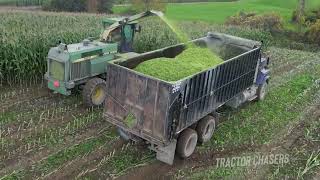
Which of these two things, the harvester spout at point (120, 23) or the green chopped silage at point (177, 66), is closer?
the green chopped silage at point (177, 66)

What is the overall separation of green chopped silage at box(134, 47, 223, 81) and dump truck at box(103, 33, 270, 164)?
0.45m

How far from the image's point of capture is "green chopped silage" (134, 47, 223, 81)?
30.6ft

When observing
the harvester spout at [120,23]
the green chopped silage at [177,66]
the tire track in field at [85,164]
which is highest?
the harvester spout at [120,23]

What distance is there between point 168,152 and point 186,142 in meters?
0.53

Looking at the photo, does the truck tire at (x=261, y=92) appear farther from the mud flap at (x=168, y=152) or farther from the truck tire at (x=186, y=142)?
the mud flap at (x=168, y=152)

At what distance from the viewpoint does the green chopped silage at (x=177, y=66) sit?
30.6 ft

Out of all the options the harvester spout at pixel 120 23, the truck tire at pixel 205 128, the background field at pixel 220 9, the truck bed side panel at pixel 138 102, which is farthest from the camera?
the background field at pixel 220 9

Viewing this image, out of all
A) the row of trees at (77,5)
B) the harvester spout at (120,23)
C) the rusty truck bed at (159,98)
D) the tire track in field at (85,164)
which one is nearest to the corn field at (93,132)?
the tire track in field at (85,164)

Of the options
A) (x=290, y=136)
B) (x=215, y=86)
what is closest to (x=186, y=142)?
(x=215, y=86)

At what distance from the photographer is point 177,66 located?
384 inches

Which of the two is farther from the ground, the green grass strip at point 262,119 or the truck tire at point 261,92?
the truck tire at point 261,92

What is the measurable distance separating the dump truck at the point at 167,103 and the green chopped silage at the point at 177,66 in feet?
1.46

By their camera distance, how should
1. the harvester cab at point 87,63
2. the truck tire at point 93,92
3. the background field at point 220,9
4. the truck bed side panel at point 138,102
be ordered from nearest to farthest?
the truck bed side panel at point 138,102, the harvester cab at point 87,63, the truck tire at point 93,92, the background field at point 220,9

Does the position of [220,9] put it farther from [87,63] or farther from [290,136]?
[290,136]
